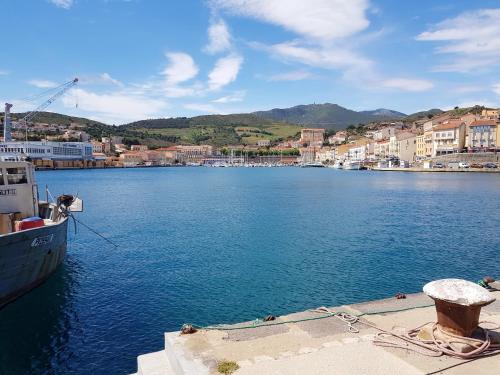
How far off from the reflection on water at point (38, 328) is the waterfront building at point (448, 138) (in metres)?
121

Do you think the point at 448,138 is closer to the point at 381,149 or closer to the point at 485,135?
the point at 485,135

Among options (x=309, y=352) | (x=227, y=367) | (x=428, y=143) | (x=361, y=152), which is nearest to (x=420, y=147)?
(x=428, y=143)

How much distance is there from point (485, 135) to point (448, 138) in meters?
9.17

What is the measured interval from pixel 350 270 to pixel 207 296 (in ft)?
23.2

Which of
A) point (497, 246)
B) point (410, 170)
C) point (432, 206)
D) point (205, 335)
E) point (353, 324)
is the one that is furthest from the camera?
point (410, 170)

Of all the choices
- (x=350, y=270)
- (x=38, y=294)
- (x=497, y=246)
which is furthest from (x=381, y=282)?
(x=38, y=294)

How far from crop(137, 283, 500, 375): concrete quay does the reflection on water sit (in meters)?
4.87

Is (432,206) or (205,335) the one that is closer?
(205,335)

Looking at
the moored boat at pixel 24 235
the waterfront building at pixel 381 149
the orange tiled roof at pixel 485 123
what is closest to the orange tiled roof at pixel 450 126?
the orange tiled roof at pixel 485 123

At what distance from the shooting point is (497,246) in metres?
24.5

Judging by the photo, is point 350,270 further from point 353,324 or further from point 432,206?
point 432,206

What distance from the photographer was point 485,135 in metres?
114

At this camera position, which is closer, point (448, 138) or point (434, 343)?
point (434, 343)

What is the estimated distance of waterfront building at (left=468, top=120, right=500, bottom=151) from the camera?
113000mm
